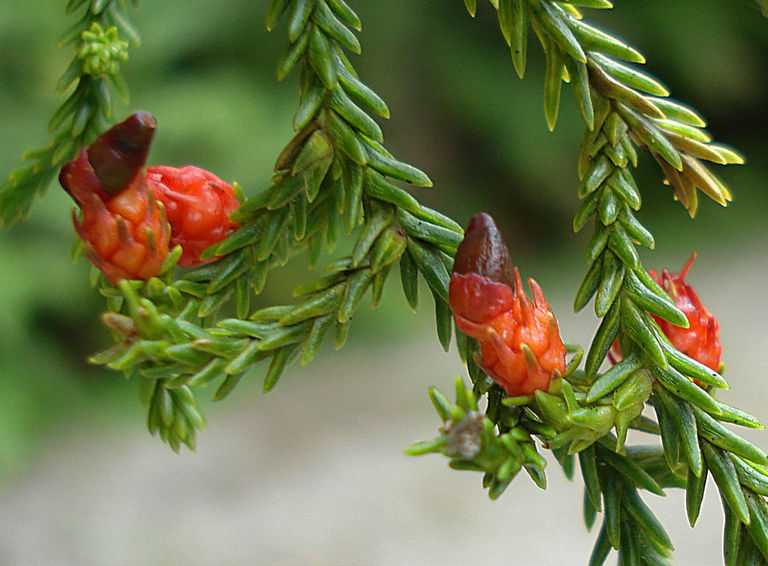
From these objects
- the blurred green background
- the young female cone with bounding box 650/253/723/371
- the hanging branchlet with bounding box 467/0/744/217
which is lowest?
the blurred green background

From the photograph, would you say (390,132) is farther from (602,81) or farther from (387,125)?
(602,81)

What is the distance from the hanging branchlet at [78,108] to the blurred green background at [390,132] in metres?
2.31

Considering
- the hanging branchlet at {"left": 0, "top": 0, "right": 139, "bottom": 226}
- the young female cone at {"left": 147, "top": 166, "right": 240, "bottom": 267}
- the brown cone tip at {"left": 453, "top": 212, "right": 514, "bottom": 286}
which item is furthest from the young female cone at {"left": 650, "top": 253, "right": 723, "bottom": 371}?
the hanging branchlet at {"left": 0, "top": 0, "right": 139, "bottom": 226}

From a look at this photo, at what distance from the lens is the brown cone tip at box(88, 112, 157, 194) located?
0.74m

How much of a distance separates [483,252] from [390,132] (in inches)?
160

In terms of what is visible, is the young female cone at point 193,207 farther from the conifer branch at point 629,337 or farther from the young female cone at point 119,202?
the conifer branch at point 629,337

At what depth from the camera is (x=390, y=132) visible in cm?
468

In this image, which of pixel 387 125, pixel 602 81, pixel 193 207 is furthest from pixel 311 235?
pixel 387 125

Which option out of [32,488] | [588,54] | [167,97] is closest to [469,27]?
[167,97]

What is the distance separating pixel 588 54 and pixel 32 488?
10.0ft

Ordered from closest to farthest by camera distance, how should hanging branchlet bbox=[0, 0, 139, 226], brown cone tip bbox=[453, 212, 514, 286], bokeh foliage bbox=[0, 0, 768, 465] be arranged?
1. brown cone tip bbox=[453, 212, 514, 286]
2. hanging branchlet bbox=[0, 0, 139, 226]
3. bokeh foliage bbox=[0, 0, 768, 465]

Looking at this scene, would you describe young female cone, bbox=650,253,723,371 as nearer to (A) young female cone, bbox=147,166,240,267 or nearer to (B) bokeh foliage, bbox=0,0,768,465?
(A) young female cone, bbox=147,166,240,267

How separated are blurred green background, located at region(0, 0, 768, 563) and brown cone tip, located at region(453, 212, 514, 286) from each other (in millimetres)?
2732

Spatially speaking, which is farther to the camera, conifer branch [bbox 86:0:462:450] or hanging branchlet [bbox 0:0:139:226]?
hanging branchlet [bbox 0:0:139:226]
